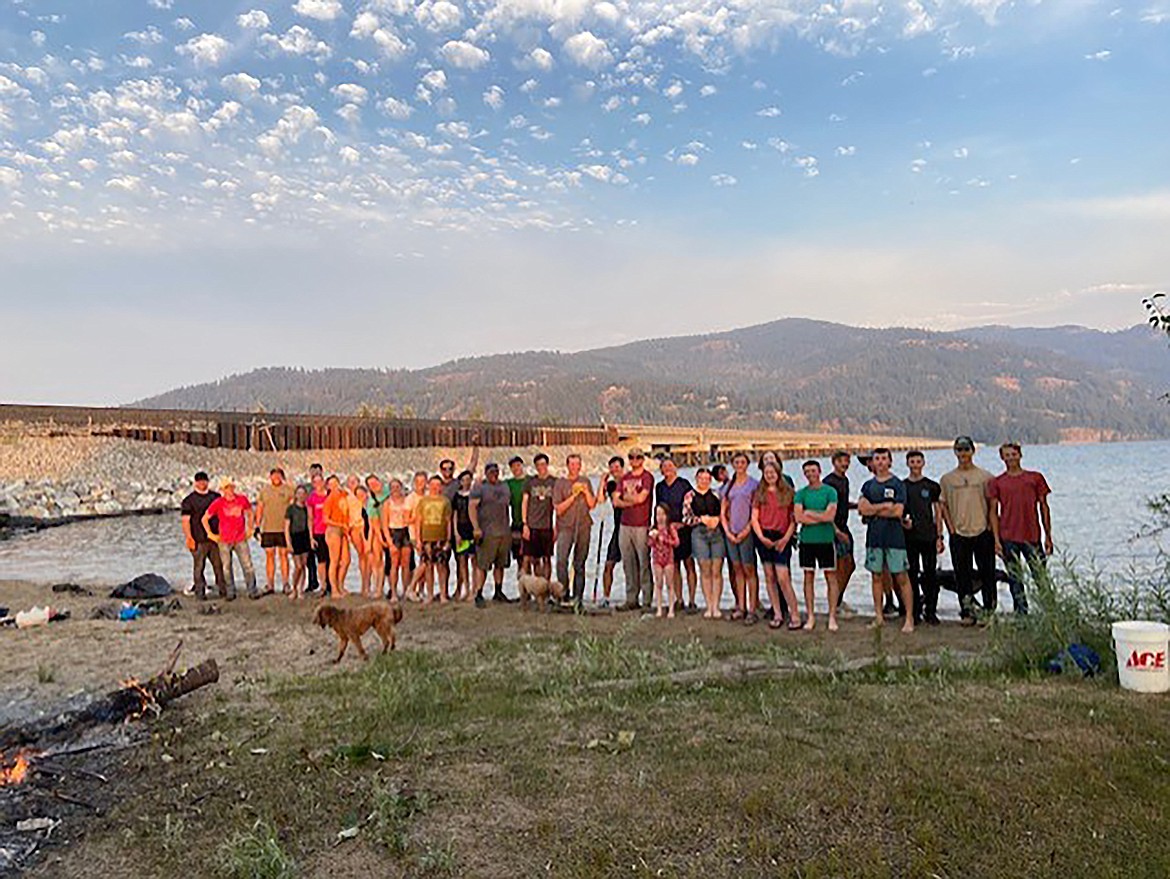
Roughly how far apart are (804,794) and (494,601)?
7513 mm

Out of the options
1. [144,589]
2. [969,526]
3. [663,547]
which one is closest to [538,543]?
[663,547]

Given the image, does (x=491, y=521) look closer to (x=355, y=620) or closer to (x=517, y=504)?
(x=517, y=504)

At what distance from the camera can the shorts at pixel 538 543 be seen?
1140 centimetres

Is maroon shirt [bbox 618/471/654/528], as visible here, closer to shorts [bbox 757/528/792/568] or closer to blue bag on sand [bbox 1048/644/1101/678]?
shorts [bbox 757/528/792/568]

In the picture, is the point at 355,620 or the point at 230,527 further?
the point at 230,527

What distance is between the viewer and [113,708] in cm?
680

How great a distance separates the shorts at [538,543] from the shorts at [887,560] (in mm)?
3989

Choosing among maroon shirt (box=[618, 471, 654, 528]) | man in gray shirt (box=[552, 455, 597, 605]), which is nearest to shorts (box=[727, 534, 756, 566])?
maroon shirt (box=[618, 471, 654, 528])

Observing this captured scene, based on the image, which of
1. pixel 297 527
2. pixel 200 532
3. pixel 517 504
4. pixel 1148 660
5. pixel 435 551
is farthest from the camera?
pixel 200 532

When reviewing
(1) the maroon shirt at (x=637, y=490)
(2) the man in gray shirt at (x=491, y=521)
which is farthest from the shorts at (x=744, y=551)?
(2) the man in gray shirt at (x=491, y=521)

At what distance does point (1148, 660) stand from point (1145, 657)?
0.03 metres

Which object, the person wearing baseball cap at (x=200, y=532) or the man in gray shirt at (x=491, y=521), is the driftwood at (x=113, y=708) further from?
the person wearing baseball cap at (x=200, y=532)

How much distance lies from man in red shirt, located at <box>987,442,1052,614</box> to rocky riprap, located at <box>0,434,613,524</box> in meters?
27.7

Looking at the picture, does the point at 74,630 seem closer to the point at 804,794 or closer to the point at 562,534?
the point at 562,534
